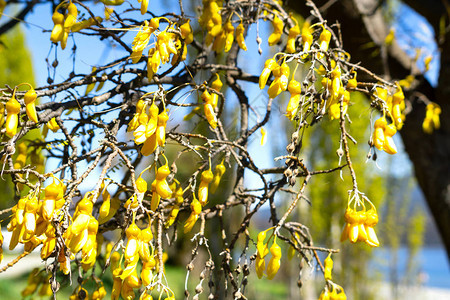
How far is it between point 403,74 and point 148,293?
68.3 inches

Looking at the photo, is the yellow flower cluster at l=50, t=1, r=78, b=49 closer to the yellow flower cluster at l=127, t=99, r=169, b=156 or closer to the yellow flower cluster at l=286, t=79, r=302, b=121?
the yellow flower cluster at l=127, t=99, r=169, b=156

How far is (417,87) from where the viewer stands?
1986 millimetres

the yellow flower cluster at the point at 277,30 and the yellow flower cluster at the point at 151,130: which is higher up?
the yellow flower cluster at the point at 277,30

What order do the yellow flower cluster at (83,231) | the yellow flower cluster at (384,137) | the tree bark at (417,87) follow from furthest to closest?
the tree bark at (417,87), the yellow flower cluster at (384,137), the yellow flower cluster at (83,231)

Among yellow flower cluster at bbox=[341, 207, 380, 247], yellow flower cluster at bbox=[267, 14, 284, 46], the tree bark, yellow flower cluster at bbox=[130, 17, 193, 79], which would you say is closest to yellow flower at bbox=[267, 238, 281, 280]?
yellow flower cluster at bbox=[341, 207, 380, 247]

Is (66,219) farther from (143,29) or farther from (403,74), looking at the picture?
(403,74)

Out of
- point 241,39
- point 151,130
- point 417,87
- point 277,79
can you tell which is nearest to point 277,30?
point 241,39

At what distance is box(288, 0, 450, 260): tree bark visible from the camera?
1.84 m

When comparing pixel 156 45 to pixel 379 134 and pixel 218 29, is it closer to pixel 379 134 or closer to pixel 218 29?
pixel 218 29

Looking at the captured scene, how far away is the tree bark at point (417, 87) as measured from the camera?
6.04ft

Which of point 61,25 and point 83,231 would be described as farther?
point 61,25

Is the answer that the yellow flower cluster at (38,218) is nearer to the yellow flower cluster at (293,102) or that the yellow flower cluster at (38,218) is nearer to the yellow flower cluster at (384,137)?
the yellow flower cluster at (293,102)

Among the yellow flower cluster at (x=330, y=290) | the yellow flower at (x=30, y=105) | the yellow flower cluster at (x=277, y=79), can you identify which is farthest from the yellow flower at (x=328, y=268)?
the yellow flower at (x=30, y=105)

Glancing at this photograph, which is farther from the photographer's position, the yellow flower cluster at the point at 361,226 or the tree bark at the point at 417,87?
→ the tree bark at the point at 417,87
